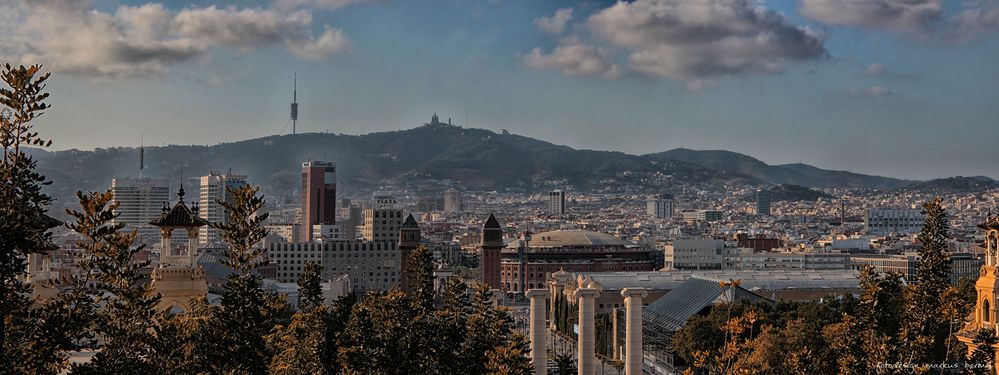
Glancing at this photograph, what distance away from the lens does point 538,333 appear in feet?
139

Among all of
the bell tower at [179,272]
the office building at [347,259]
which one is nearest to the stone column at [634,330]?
the bell tower at [179,272]

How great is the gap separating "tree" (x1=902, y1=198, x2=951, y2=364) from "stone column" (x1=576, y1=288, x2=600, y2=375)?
1317 centimetres

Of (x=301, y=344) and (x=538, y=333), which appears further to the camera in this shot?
(x=538, y=333)

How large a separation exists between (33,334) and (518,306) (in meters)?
83.9

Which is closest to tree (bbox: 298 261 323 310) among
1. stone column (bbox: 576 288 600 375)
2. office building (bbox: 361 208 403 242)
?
stone column (bbox: 576 288 600 375)

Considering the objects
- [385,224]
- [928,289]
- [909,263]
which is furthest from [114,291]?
[385,224]

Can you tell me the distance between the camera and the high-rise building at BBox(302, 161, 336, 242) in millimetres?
171625

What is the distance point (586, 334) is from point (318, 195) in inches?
5474

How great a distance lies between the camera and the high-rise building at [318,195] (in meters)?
172

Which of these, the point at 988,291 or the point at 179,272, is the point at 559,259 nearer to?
the point at 988,291

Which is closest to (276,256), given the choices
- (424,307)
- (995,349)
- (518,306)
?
(518,306)

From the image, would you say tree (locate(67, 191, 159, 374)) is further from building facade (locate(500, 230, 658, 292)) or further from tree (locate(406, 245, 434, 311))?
building facade (locate(500, 230, 658, 292))

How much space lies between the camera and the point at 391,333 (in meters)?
29.1

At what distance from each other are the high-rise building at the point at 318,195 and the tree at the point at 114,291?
494 ft
